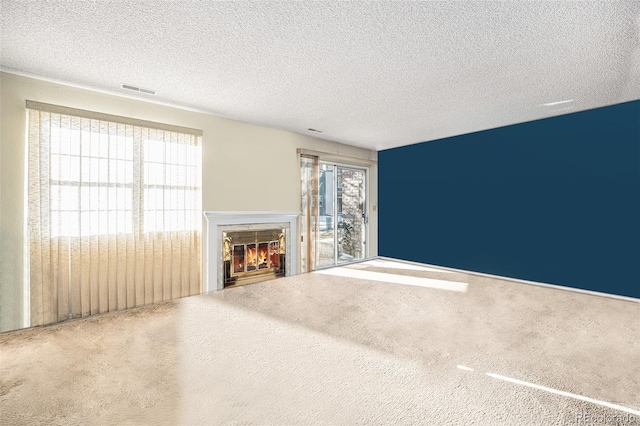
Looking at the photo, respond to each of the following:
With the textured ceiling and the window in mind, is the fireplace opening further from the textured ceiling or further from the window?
the textured ceiling

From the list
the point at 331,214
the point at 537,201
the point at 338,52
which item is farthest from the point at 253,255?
the point at 537,201

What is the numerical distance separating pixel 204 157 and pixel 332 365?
10.8ft

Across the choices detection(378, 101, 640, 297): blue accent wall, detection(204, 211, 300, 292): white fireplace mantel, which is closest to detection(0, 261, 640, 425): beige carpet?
detection(204, 211, 300, 292): white fireplace mantel

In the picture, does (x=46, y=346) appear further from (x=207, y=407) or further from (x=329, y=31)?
(x=329, y=31)

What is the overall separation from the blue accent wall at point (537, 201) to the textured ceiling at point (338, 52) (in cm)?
64

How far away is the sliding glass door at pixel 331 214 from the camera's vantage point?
18.5 ft

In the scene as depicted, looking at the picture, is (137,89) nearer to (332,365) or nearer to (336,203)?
(332,365)

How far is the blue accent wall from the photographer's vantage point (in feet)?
13.0

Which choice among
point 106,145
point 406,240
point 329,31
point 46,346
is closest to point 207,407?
point 46,346

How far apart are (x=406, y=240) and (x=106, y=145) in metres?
5.48

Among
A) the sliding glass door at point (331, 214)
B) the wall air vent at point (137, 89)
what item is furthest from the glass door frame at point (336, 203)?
the wall air vent at point (137, 89)

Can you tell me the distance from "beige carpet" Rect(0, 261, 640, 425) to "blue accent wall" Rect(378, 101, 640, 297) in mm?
774

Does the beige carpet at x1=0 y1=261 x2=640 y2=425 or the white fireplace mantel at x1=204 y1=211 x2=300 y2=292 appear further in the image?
the white fireplace mantel at x1=204 y1=211 x2=300 y2=292

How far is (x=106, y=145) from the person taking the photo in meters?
3.48
